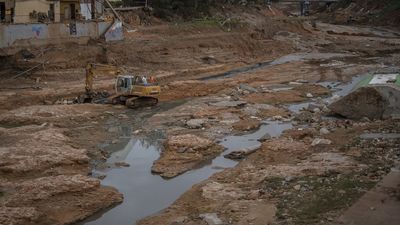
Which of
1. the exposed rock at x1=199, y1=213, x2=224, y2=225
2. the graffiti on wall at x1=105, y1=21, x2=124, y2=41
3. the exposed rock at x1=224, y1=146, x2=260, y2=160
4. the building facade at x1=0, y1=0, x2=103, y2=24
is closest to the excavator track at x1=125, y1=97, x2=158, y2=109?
the exposed rock at x1=224, y1=146, x2=260, y2=160

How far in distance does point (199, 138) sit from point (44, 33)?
22.2 m

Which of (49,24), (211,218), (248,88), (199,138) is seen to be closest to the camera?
(211,218)

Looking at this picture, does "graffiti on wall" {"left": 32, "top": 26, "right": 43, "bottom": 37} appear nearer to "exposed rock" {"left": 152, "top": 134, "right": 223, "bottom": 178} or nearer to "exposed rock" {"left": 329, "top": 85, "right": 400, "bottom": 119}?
"exposed rock" {"left": 152, "top": 134, "right": 223, "bottom": 178}

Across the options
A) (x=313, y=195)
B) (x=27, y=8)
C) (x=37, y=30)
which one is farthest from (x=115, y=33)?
(x=313, y=195)

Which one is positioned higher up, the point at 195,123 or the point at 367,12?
the point at 367,12

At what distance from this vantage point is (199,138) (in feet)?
76.6

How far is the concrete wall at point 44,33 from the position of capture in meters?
39.4

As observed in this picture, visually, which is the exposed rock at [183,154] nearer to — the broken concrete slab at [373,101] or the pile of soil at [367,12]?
the broken concrete slab at [373,101]

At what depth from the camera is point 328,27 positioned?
79875 mm

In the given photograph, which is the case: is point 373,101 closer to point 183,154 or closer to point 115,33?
point 183,154

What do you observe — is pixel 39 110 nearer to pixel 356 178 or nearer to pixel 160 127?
pixel 160 127

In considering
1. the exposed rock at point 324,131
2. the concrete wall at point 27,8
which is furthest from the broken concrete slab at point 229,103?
the concrete wall at point 27,8

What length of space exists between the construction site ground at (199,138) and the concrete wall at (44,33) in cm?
90

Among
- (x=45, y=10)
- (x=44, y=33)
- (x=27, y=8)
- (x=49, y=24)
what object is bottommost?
(x=44, y=33)
